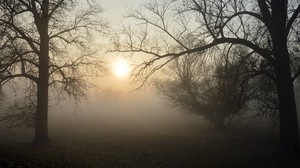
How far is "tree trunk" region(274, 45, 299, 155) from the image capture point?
52.7 ft

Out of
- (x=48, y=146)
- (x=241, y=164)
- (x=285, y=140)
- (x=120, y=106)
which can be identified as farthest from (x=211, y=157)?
(x=120, y=106)

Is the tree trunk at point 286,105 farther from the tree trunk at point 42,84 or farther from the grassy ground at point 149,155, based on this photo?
the tree trunk at point 42,84

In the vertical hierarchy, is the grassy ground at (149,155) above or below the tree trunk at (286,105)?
below

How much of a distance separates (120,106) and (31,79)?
6595cm

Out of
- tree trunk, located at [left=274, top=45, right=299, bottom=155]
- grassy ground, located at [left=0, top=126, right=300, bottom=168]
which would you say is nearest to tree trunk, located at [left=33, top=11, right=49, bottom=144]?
grassy ground, located at [left=0, top=126, right=300, bottom=168]

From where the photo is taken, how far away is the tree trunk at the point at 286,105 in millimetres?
16062

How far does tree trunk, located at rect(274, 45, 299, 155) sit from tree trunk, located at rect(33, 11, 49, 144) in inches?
504

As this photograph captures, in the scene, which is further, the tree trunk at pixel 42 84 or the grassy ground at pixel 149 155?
the tree trunk at pixel 42 84

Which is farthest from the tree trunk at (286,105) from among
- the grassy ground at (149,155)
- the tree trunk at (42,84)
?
the tree trunk at (42,84)

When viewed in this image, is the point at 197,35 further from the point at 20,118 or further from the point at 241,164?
the point at 20,118

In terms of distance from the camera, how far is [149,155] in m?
17.5

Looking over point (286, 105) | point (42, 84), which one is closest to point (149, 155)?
point (286, 105)

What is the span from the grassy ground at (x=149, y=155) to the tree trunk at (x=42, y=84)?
41.6 inches

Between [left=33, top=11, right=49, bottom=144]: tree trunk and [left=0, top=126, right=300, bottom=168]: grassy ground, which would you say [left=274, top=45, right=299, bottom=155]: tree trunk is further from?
[left=33, top=11, right=49, bottom=144]: tree trunk
